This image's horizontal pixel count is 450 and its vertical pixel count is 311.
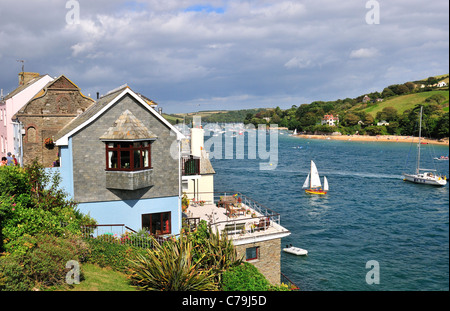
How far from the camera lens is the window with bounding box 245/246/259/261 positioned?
24317mm

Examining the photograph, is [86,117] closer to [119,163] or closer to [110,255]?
[119,163]

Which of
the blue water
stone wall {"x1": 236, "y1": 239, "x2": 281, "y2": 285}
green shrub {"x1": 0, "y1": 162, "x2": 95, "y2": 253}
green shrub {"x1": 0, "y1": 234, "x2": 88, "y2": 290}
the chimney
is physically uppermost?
the chimney

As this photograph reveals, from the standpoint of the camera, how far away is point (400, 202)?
2662 inches

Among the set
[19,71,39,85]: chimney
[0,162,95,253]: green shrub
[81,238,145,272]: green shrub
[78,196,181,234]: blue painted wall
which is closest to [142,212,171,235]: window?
[78,196,181,234]: blue painted wall

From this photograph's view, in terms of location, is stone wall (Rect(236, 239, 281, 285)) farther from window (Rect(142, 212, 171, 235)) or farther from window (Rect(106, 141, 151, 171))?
window (Rect(106, 141, 151, 171))

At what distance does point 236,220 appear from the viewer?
23906 millimetres

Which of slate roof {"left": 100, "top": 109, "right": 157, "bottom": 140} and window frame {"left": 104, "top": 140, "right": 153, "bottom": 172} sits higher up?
slate roof {"left": 100, "top": 109, "right": 157, "bottom": 140}

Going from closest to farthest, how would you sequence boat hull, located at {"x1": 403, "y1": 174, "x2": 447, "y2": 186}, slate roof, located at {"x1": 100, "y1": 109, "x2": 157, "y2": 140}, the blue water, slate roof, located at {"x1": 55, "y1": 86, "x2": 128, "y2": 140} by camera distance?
slate roof, located at {"x1": 100, "y1": 109, "x2": 157, "y2": 140}
slate roof, located at {"x1": 55, "y1": 86, "x2": 128, "y2": 140}
the blue water
boat hull, located at {"x1": 403, "y1": 174, "x2": 447, "y2": 186}

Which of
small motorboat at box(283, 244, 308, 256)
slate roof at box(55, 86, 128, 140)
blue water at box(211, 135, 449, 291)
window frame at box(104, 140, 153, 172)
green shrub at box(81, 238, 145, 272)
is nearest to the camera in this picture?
green shrub at box(81, 238, 145, 272)

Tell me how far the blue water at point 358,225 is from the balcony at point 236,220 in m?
9.66

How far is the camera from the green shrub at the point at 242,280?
618 inches

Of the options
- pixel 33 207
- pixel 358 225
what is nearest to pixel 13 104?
pixel 33 207

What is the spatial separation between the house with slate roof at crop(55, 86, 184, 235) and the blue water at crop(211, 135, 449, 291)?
681 inches

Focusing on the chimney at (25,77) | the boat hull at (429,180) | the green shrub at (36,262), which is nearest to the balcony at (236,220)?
the green shrub at (36,262)
